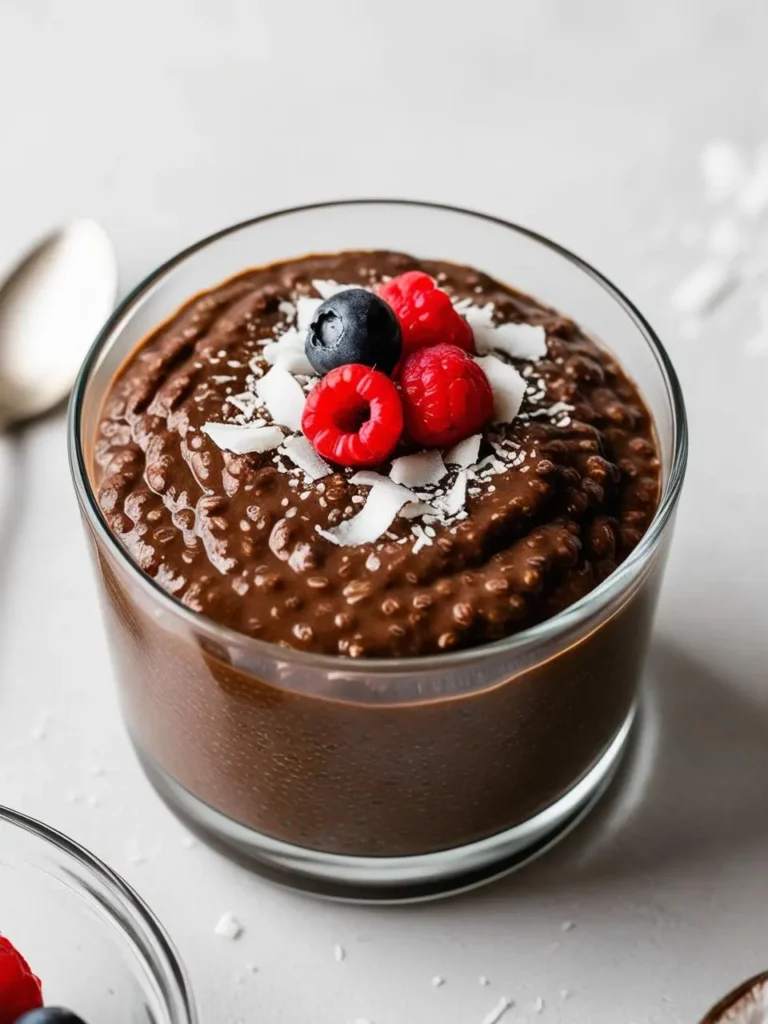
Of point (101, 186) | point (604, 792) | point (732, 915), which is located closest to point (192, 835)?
point (604, 792)

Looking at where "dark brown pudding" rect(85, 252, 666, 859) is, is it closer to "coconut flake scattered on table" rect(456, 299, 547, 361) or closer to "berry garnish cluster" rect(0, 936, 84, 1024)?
"coconut flake scattered on table" rect(456, 299, 547, 361)

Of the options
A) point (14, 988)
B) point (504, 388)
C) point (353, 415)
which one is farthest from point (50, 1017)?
point (504, 388)

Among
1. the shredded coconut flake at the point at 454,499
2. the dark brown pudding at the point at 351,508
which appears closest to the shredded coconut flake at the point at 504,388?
the dark brown pudding at the point at 351,508

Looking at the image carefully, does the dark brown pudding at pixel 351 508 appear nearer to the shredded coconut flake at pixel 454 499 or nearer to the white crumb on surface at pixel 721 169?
the shredded coconut flake at pixel 454 499

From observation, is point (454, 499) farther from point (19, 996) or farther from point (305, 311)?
point (19, 996)

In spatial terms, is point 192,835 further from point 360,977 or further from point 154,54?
point 154,54

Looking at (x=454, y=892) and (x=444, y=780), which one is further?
(x=454, y=892)

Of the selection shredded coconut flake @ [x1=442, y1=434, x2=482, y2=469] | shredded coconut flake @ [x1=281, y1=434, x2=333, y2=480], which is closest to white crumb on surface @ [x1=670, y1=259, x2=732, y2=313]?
shredded coconut flake @ [x1=442, y1=434, x2=482, y2=469]
